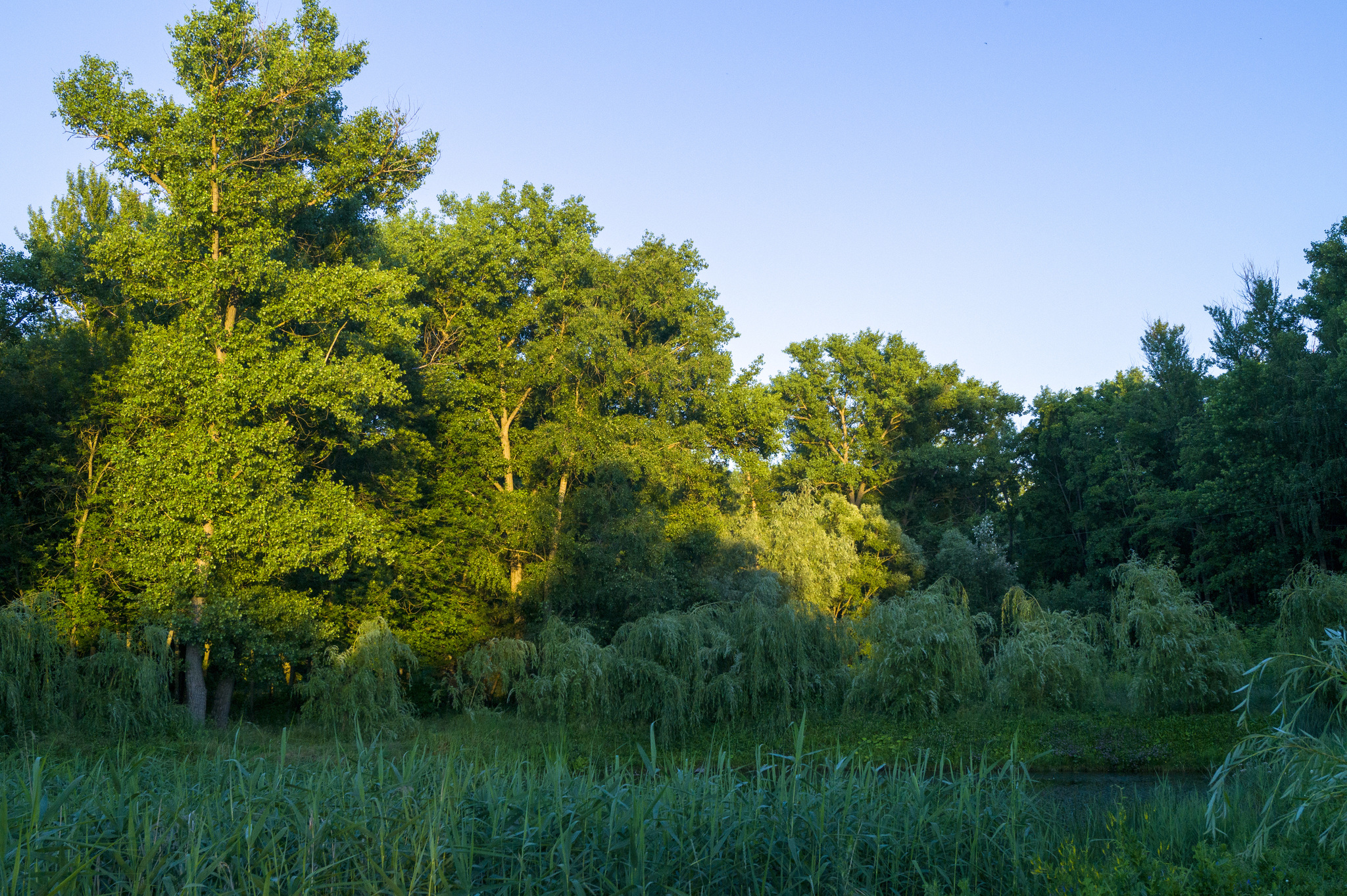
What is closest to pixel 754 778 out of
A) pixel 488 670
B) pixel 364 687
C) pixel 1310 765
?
pixel 1310 765

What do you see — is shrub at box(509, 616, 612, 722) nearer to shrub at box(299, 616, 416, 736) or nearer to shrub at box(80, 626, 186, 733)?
shrub at box(299, 616, 416, 736)

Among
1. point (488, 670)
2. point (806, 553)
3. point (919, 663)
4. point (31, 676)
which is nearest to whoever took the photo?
point (31, 676)

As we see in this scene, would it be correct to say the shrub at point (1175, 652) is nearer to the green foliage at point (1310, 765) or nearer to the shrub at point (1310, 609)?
the shrub at point (1310, 609)

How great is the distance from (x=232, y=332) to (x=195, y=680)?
6699 millimetres

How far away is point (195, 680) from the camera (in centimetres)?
1738

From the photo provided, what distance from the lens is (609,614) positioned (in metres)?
23.1

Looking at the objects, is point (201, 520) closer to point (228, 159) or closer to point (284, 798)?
point (228, 159)

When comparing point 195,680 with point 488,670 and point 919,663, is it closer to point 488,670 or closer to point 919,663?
point 488,670

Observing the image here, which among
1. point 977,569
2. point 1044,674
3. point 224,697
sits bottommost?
point 224,697

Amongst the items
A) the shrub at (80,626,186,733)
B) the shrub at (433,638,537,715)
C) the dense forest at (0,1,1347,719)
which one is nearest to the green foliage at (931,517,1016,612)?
the dense forest at (0,1,1347,719)

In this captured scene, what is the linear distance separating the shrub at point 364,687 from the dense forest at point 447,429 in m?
1.10

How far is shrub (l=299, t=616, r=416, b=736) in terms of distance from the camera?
666 inches

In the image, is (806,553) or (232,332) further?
(806,553)

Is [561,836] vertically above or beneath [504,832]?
above
